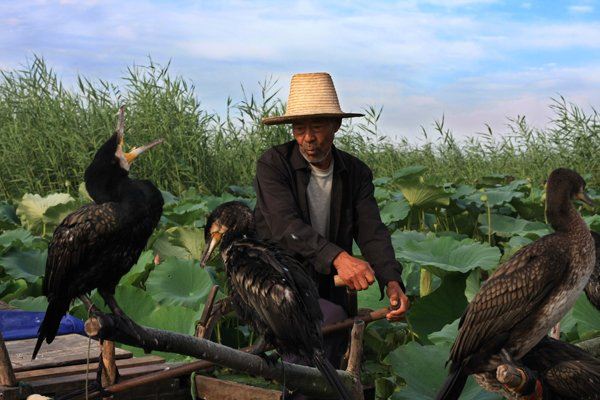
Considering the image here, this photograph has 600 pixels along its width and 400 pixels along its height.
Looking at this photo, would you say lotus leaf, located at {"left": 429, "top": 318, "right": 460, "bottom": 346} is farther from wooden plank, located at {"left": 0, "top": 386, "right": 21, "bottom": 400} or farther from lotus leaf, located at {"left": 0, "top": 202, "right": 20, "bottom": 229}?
lotus leaf, located at {"left": 0, "top": 202, "right": 20, "bottom": 229}

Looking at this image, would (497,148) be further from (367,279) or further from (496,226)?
(367,279)

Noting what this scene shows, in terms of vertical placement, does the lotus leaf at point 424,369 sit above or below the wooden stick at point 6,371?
below

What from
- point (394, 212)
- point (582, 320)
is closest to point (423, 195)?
Answer: point (394, 212)

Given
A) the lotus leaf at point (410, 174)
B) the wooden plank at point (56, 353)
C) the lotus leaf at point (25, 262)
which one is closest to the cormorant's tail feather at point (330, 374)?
the wooden plank at point (56, 353)

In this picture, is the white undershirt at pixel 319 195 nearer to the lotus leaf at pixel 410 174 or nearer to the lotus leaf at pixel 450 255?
the lotus leaf at pixel 450 255

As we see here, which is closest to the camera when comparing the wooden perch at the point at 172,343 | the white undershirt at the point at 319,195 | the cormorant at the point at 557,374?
the wooden perch at the point at 172,343

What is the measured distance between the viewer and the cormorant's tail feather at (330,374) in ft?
8.91

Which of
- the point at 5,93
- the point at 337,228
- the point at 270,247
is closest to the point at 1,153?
the point at 5,93

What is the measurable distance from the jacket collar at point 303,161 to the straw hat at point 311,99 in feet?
0.48

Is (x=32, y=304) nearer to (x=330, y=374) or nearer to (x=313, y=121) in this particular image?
(x=313, y=121)

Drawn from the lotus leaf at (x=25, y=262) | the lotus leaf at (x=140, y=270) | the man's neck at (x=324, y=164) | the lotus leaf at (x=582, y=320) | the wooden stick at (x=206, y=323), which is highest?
the man's neck at (x=324, y=164)

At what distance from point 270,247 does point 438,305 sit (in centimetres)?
195

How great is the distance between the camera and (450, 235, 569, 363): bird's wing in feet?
10.5

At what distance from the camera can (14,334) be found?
14.0 feet
